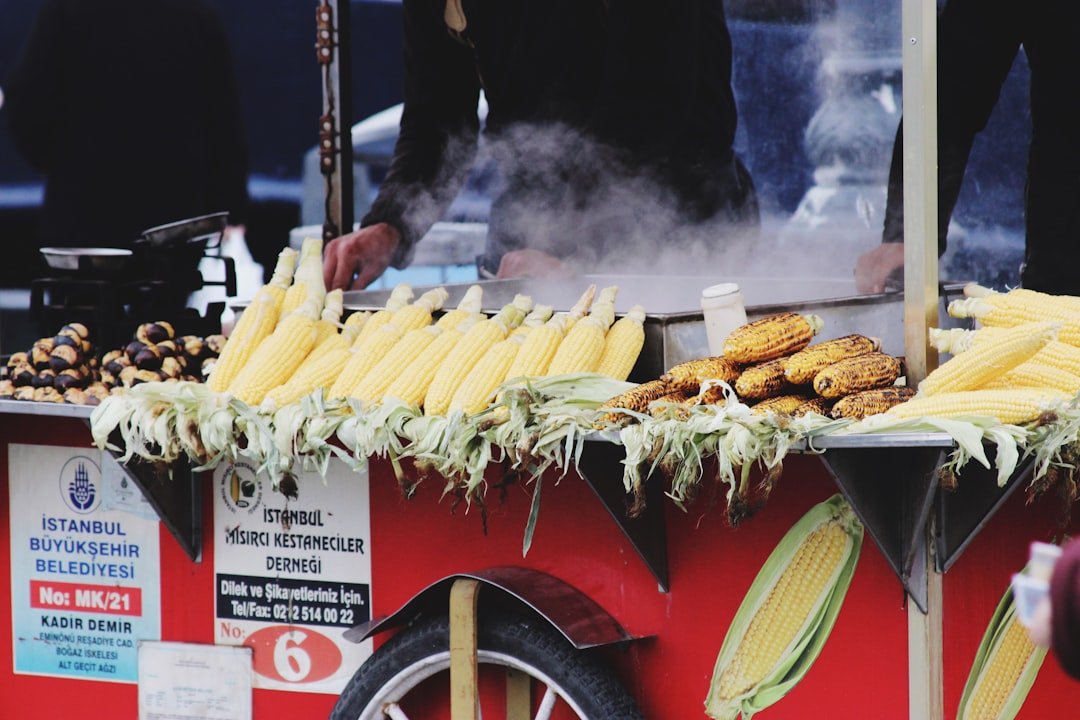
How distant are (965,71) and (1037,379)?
7.09 ft

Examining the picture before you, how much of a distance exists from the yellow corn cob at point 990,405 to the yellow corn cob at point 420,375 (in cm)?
112

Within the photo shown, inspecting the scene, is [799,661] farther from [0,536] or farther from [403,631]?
[0,536]

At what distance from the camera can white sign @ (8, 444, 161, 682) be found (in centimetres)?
400

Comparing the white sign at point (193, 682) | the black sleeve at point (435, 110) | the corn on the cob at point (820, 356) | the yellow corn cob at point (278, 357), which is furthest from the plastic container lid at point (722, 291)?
the black sleeve at point (435, 110)

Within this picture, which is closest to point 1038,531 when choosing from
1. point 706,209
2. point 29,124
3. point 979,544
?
point 979,544

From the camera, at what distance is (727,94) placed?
19.3ft

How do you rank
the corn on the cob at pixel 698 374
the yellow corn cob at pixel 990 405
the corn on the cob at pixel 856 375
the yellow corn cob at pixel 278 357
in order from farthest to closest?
the yellow corn cob at pixel 278 357 < the corn on the cob at pixel 698 374 < the corn on the cob at pixel 856 375 < the yellow corn cob at pixel 990 405

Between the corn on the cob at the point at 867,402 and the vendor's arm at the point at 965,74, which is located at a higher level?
the vendor's arm at the point at 965,74

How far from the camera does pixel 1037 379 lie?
3051 millimetres

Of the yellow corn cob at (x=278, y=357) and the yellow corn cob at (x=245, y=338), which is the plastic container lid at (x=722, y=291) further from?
the yellow corn cob at (x=245, y=338)

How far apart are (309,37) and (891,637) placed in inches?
152

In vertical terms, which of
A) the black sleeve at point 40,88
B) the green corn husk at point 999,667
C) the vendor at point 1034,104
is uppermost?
the black sleeve at point 40,88

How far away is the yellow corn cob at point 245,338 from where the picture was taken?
3662 millimetres

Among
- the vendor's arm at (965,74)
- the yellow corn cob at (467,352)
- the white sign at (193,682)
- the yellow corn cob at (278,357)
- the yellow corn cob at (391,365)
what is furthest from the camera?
the vendor's arm at (965,74)
